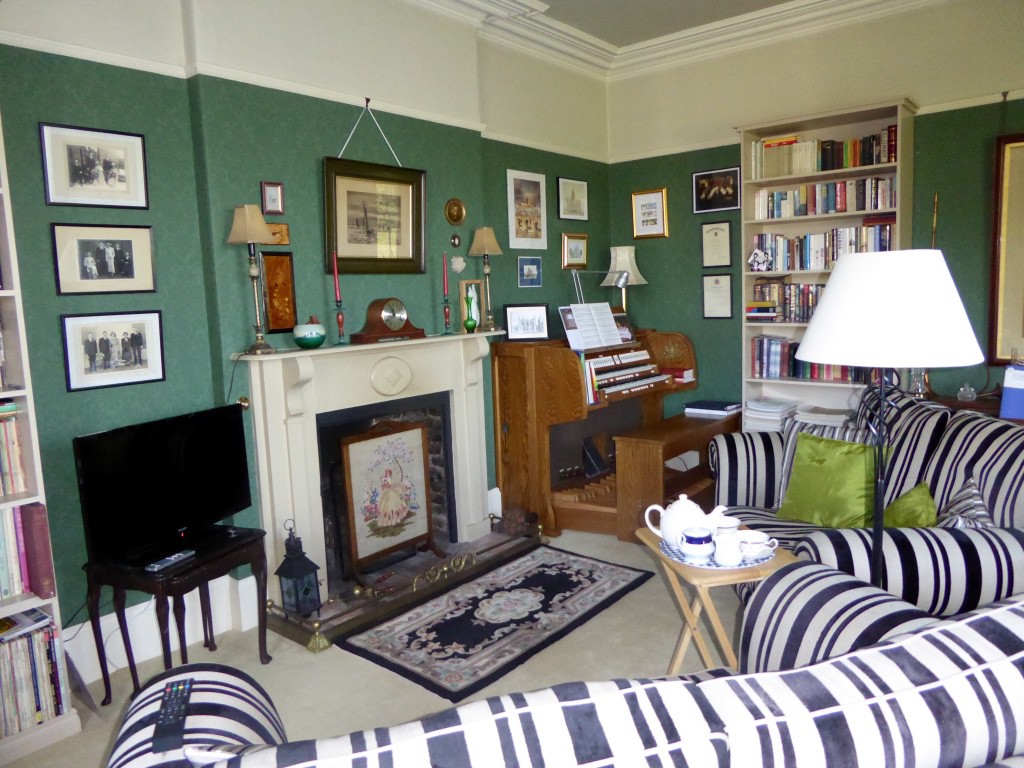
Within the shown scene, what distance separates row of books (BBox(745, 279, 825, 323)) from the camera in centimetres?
441

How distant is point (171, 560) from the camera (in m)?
2.67

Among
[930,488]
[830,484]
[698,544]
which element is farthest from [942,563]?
[830,484]

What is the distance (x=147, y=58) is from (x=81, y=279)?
0.91 metres

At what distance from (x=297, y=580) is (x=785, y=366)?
10.0 ft

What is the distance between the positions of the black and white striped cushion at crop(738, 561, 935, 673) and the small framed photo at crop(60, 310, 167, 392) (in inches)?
96.8

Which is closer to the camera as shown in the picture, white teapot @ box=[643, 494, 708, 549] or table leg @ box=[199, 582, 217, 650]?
white teapot @ box=[643, 494, 708, 549]

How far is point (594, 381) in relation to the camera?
14.2ft

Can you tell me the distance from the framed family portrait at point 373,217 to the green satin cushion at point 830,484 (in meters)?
2.09

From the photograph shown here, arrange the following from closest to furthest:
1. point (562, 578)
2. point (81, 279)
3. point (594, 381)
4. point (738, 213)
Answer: point (81, 279) → point (562, 578) → point (594, 381) → point (738, 213)

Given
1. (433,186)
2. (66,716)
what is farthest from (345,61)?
(66,716)

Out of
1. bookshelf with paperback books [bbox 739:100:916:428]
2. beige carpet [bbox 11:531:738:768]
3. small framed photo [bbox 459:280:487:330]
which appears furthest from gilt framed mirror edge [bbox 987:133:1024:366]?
small framed photo [bbox 459:280:487:330]

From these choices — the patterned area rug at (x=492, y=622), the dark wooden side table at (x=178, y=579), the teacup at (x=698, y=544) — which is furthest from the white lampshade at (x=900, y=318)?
the dark wooden side table at (x=178, y=579)

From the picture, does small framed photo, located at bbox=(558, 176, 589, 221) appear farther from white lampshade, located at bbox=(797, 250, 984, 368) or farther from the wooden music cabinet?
white lampshade, located at bbox=(797, 250, 984, 368)

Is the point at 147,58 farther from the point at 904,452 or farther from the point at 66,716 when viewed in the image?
the point at 904,452
